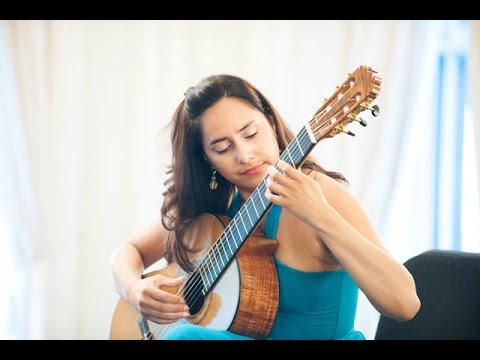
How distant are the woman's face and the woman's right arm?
0.94ft

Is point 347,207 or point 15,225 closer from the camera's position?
point 347,207

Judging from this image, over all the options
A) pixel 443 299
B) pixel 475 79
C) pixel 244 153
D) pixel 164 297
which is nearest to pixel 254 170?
pixel 244 153

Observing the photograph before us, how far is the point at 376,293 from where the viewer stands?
4.30 ft

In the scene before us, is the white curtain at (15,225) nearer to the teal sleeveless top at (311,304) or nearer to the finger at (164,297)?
the finger at (164,297)

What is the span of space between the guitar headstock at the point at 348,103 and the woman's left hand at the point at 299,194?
87mm

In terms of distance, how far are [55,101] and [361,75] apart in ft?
3.11

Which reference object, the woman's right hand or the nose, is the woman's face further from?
the woman's right hand

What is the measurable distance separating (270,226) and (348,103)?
1.20ft

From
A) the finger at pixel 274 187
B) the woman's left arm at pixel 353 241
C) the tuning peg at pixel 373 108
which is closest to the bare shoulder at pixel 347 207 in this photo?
the woman's left arm at pixel 353 241

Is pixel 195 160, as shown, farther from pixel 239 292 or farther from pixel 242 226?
pixel 239 292

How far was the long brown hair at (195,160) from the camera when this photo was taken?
5.15 feet

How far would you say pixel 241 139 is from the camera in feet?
5.05

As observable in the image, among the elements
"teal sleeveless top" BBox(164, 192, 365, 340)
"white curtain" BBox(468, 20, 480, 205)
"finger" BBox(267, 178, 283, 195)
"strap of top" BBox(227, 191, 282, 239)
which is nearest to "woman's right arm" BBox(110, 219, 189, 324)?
"teal sleeveless top" BBox(164, 192, 365, 340)
